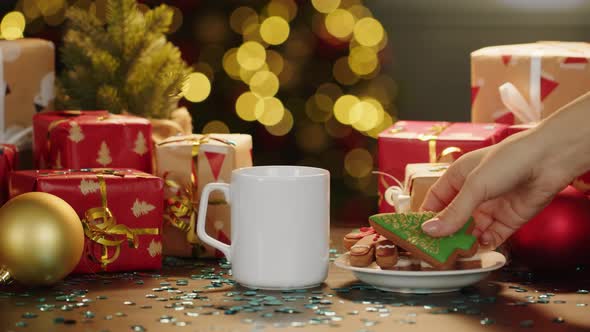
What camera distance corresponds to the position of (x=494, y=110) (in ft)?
4.77

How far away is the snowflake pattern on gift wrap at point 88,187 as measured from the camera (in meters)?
1.17

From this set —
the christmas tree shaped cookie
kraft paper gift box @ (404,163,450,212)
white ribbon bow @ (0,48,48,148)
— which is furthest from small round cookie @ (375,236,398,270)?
white ribbon bow @ (0,48,48,148)

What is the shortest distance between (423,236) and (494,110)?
1.57ft

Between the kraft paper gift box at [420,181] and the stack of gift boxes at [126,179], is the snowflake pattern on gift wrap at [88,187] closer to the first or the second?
the stack of gift boxes at [126,179]

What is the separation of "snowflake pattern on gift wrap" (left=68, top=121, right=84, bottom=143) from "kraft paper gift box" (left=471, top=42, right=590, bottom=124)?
2.00 ft

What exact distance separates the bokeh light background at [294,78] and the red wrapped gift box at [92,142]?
0.73 metres

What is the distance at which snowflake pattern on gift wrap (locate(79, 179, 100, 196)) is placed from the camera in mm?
1167

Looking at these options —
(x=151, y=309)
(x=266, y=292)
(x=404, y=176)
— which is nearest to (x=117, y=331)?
(x=151, y=309)

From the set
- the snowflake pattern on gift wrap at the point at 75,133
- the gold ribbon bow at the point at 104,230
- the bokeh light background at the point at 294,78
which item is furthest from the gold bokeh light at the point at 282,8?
the gold ribbon bow at the point at 104,230

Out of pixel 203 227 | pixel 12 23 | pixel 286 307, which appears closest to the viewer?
pixel 286 307

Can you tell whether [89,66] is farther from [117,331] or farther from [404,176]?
[117,331]

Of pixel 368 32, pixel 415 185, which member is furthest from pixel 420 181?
pixel 368 32

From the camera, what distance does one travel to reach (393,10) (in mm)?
2049

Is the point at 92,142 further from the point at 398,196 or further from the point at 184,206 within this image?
the point at 398,196
